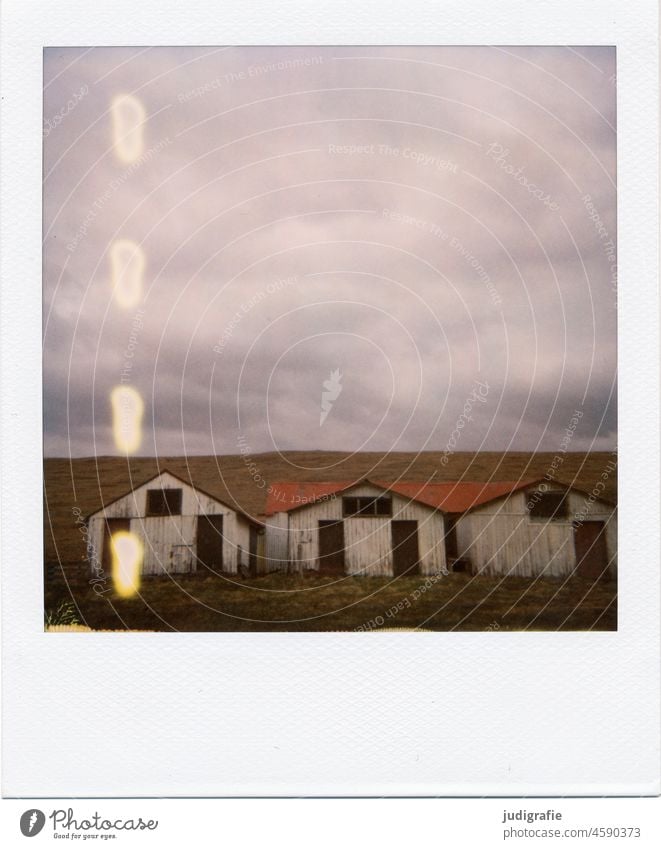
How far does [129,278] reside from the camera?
2.79m

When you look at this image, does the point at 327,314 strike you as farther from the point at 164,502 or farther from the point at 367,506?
the point at 164,502

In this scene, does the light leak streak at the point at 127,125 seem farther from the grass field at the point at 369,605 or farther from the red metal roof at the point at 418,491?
the grass field at the point at 369,605

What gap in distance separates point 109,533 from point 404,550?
4.76 ft

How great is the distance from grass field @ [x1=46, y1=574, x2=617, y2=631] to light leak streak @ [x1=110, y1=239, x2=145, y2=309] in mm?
1388

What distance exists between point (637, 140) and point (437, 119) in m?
0.99

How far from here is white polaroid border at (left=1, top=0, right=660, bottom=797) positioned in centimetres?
264

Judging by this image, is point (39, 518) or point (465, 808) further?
point (39, 518)

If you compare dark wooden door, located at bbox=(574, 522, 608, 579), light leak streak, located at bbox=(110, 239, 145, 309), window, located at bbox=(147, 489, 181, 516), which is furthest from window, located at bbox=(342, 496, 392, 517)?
light leak streak, located at bbox=(110, 239, 145, 309)

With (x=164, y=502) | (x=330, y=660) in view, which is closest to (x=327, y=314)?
(x=164, y=502)

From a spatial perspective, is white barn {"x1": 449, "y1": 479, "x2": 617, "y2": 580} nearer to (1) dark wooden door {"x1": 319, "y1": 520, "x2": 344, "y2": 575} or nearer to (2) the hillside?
(2) the hillside

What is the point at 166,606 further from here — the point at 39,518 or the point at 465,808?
the point at 465,808
